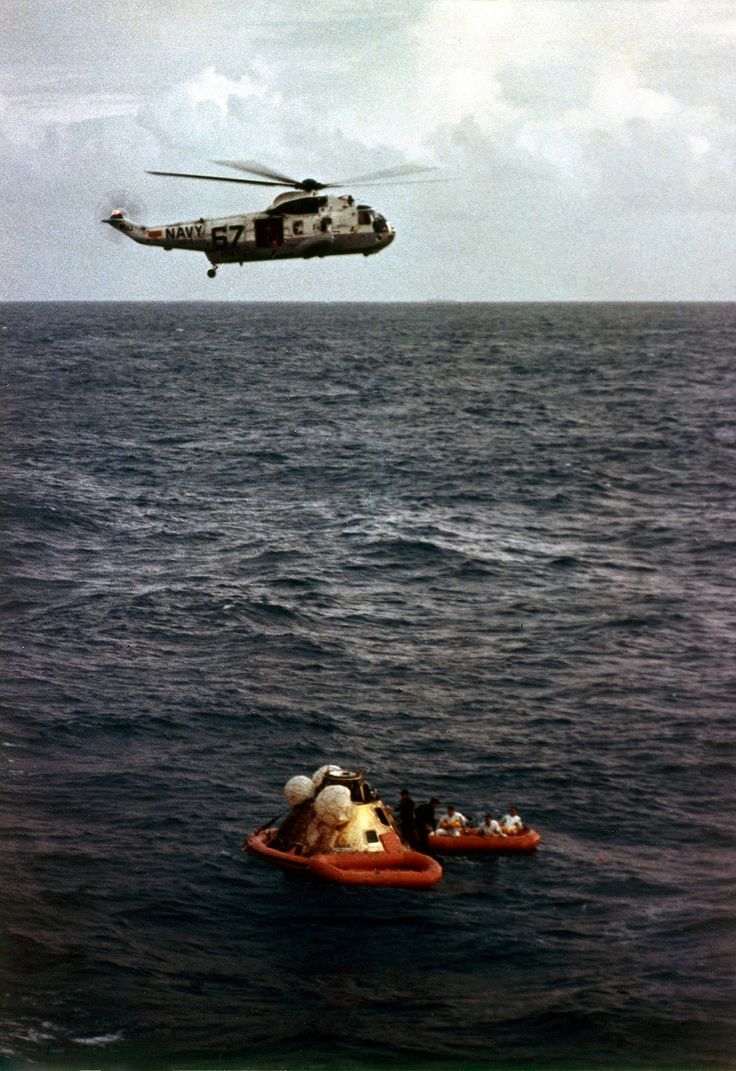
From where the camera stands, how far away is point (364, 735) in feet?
141

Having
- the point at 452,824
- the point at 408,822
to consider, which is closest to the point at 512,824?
the point at 452,824

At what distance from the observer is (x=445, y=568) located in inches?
2382

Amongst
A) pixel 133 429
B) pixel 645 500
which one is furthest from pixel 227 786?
pixel 133 429

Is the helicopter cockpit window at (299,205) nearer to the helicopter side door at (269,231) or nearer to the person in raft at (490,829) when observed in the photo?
the helicopter side door at (269,231)

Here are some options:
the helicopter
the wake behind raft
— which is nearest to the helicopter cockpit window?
the helicopter

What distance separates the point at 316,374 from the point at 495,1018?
111 metres

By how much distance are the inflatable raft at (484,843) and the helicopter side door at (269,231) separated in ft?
63.6

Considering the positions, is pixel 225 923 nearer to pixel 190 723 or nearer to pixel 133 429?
pixel 190 723

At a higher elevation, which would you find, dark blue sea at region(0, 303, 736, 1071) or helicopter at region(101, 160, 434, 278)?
helicopter at region(101, 160, 434, 278)

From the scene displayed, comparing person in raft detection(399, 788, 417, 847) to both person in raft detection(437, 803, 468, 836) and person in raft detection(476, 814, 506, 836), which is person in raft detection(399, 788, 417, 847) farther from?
→ person in raft detection(476, 814, 506, 836)

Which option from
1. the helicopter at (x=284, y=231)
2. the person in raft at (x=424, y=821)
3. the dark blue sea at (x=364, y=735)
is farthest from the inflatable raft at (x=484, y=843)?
the helicopter at (x=284, y=231)

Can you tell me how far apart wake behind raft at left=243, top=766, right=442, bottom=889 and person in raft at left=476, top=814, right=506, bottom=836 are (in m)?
1.88

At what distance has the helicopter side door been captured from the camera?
41.0 m

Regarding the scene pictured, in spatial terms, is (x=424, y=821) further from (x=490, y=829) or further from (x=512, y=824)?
(x=512, y=824)
